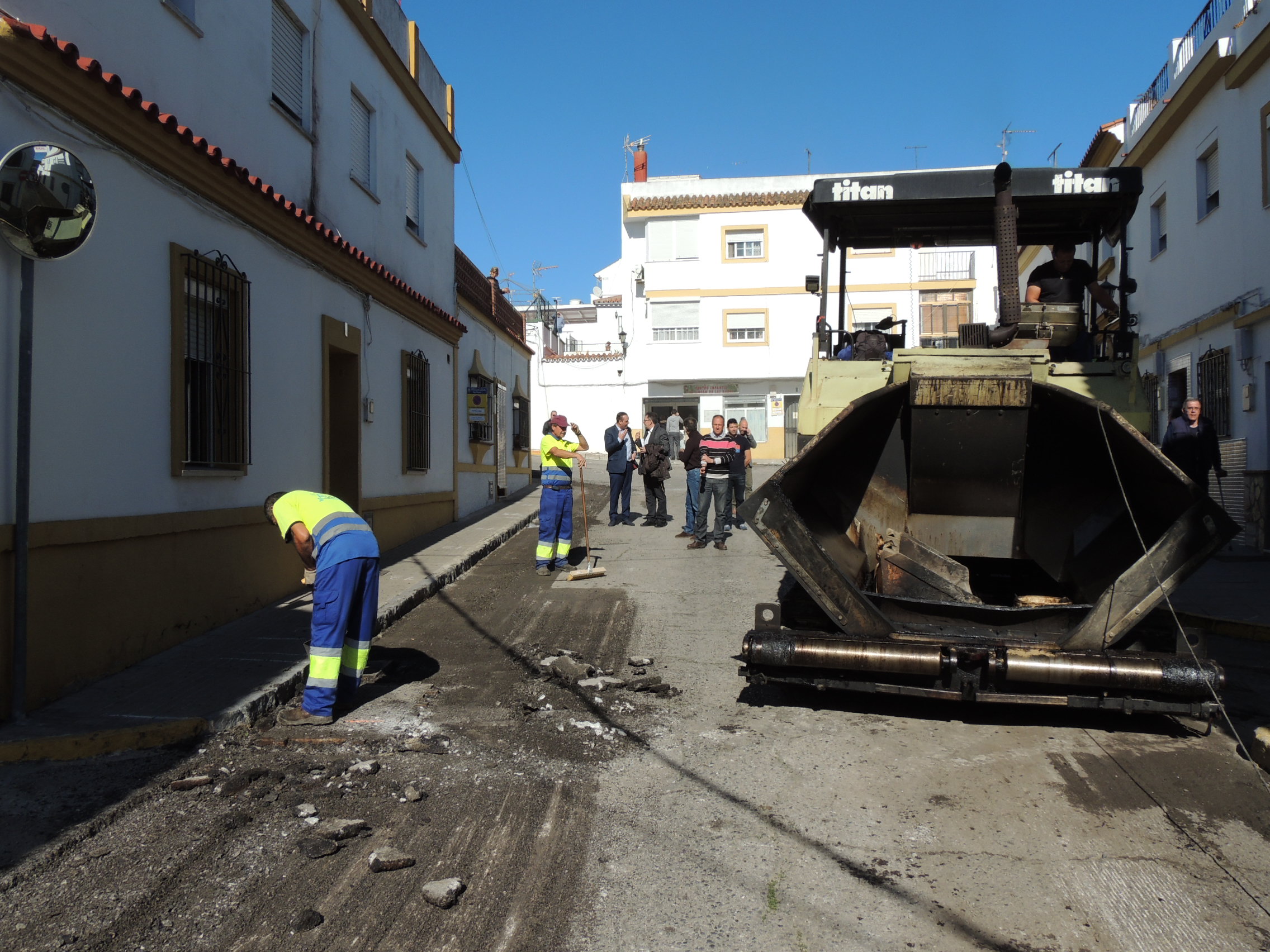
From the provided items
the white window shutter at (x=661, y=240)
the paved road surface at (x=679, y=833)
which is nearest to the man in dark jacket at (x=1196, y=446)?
the paved road surface at (x=679, y=833)

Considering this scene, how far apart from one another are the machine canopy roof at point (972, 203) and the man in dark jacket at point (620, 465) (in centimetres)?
656

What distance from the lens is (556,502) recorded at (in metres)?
9.59

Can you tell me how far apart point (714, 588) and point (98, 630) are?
17.6ft

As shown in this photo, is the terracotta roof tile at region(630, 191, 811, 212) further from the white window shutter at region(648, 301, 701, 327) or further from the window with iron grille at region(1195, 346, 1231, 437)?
the window with iron grille at region(1195, 346, 1231, 437)

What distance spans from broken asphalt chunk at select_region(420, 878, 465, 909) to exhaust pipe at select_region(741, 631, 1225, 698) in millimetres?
2123

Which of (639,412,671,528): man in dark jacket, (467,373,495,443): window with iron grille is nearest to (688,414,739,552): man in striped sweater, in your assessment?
(639,412,671,528): man in dark jacket

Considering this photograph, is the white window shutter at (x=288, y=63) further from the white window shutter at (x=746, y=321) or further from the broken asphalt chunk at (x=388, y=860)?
the white window shutter at (x=746, y=321)

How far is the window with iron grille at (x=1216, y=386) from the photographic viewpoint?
1212cm

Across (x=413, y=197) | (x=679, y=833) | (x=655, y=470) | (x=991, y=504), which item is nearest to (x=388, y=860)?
(x=679, y=833)

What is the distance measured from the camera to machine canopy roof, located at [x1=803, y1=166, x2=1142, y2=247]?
19.7 feet

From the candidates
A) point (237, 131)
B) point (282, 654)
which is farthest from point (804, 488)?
point (237, 131)

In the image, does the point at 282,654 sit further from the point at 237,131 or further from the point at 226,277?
the point at 237,131

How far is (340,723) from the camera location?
487 cm

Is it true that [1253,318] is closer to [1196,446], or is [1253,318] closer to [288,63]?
[1196,446]
